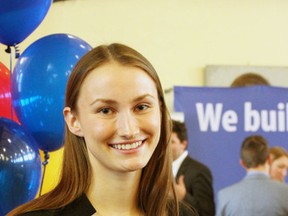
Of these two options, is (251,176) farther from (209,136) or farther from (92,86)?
(92,86)

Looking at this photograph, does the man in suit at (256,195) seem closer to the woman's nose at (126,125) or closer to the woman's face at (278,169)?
the woman's face at (278,169)

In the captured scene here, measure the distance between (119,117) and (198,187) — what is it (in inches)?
103

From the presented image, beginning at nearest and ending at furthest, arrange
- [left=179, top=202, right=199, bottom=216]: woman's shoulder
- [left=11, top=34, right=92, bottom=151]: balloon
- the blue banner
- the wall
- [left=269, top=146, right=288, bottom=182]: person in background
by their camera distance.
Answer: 1. [left=179, top=202, right=199, bottom=216]: woman's shoulder
2. [left=11, top=34, right=92, bottom=151]: balloon
3. [left=269, top=146, right=288, bottom=182]: person in background
4. the blue banner
5. the wall

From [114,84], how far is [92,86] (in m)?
0.05

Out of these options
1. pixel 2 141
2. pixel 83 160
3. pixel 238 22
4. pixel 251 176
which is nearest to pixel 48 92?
pixel 2 141

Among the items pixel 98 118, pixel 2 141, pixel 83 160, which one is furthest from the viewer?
pixel 2 141

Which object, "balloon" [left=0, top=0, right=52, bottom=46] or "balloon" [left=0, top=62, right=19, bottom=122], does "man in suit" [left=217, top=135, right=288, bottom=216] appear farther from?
"balloon" [left=0, top=0, right=52, bottom=46]

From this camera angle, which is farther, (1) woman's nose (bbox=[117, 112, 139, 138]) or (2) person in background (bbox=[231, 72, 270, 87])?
(2) person in background (bbox=[231, 72, 270, 87])

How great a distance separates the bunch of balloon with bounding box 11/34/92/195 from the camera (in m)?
2.06

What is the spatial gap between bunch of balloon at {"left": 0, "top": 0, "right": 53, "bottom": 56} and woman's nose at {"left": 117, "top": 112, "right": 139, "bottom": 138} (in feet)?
3.28

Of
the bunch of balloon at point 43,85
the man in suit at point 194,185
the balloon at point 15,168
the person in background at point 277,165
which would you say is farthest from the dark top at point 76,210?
the person in background at point 277,165

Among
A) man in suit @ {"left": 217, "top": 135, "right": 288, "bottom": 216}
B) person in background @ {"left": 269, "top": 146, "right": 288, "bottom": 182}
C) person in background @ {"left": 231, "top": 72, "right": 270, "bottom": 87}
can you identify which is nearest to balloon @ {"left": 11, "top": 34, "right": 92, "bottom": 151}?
man in suit @ {"left": 217, "top": 135, "right": 288, "bottom": 216}

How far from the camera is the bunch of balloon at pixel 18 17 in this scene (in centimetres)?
208

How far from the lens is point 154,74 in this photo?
127 centimetres
